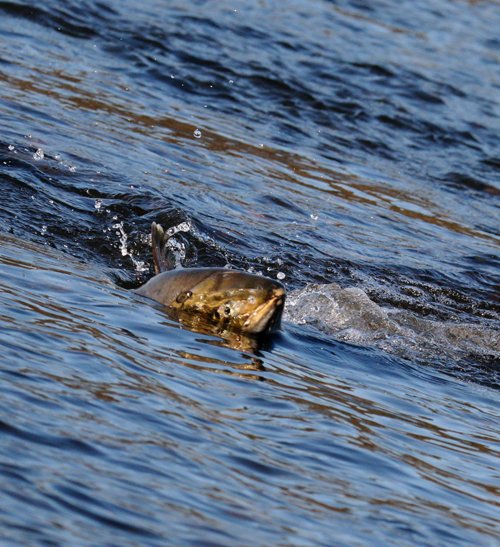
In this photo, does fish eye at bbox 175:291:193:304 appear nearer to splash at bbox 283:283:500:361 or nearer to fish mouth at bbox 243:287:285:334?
fish mouth at bbox 243:287:285:334

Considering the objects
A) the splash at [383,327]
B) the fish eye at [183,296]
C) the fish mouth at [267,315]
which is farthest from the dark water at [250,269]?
the fish eye at [183,296]

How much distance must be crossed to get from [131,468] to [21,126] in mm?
7054

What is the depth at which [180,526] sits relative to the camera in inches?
173

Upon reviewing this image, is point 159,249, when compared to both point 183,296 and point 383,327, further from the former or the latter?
point 383,327

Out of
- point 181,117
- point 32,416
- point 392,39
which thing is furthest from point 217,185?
point 392,39

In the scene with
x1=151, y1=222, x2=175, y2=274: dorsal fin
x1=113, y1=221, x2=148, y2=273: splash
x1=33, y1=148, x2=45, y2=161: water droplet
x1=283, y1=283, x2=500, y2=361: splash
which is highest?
x1=151, y1=222, x2=175, y2=274: dorsal fin

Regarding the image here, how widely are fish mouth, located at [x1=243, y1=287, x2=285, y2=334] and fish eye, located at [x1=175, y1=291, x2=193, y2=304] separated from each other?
39cm

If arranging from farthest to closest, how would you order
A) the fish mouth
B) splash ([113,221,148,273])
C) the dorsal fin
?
1. splash ([113,221,148,273])
2. the dorsal fin
3. the fish mouth

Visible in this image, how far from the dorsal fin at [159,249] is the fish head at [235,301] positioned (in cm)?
49

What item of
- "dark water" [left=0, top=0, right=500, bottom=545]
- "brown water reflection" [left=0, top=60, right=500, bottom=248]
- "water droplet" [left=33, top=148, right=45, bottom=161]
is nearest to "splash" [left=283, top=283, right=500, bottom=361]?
"dark water" [left=0, top=0, right=500, bottom=545]

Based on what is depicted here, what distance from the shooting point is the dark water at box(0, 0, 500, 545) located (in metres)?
4.86

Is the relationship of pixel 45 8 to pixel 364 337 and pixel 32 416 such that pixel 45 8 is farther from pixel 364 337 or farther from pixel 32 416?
pixel 32 416

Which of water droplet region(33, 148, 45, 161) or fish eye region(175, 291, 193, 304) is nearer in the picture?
fish eye region(175, 291, 193, 304)

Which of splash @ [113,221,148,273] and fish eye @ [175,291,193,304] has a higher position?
fish eye @ [175,291,193,304]
